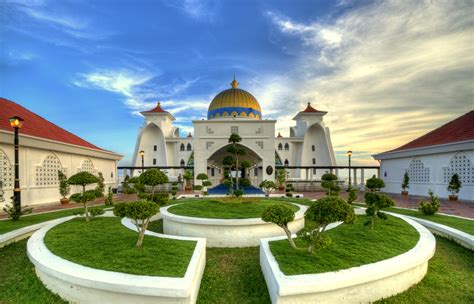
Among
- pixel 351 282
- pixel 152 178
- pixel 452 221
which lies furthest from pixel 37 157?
pixel 452 221

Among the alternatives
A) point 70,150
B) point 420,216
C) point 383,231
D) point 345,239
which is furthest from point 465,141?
point 70,150

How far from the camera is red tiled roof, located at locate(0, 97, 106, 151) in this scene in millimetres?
13886

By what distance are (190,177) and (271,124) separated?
10258 mm

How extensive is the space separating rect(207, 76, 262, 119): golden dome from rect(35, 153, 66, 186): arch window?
1888cm

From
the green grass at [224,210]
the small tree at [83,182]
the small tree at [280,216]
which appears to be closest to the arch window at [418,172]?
the green grass at [224,210]

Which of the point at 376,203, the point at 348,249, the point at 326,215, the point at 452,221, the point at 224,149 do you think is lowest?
the point at 452,221

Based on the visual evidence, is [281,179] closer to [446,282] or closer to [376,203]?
[376,203]

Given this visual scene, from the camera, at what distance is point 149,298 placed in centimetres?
403

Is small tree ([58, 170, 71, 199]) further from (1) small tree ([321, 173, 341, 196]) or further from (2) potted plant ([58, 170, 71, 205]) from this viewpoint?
(1) small tree ([321, 173, 341, 196])

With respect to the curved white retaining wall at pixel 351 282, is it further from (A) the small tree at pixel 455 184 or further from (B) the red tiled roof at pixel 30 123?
(B) the red tiled roof at pixel 30 123

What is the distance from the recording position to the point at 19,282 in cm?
534

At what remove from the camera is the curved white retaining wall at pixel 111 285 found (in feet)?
13.1

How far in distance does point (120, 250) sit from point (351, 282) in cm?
498

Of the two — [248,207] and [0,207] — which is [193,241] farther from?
[0,207]
